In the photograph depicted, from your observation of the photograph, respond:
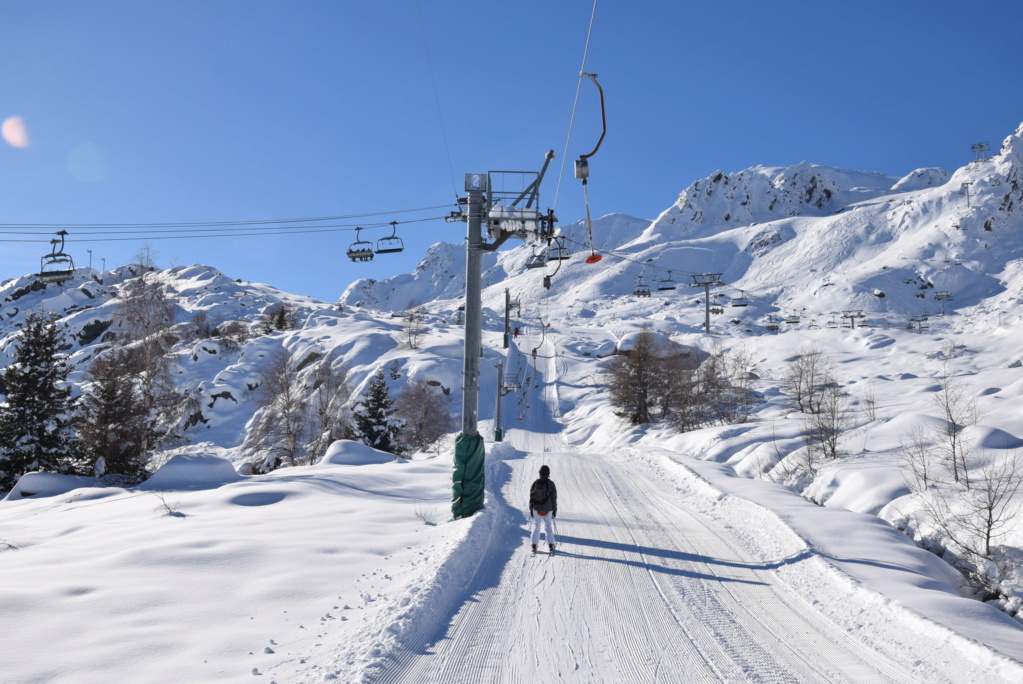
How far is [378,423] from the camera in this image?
38.5 m

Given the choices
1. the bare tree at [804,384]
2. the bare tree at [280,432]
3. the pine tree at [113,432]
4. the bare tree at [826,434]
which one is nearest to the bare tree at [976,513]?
the bare tree at [826,434]

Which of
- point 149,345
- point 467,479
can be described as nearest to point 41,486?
point 149,345

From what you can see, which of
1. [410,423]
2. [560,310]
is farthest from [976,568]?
[560,310]

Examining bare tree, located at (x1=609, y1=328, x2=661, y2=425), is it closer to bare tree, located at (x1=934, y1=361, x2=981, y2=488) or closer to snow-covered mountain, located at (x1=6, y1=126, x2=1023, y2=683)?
snow-covered mountain, located at (x1=6, y1=126, x2=1023, y2=683)

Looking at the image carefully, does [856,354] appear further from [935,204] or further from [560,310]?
[935,204]

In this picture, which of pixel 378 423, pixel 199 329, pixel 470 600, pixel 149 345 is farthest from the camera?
pixel 199 329

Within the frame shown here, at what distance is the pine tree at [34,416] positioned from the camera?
77.0 ft

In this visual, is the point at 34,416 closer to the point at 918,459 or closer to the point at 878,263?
the point at 918,459

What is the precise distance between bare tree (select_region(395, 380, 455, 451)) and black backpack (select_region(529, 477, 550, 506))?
3431cm

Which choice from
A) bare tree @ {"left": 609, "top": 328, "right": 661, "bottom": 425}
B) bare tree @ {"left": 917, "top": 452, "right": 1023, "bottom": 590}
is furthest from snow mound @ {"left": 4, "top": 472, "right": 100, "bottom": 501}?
bare tree @ {"left": 609, "top": 328, "right": 661, "bottom": 425}

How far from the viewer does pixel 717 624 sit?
290 inches

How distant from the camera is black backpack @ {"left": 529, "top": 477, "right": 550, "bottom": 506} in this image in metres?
10.7

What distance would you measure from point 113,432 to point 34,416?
4235 mm

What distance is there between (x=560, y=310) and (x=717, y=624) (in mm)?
138542
